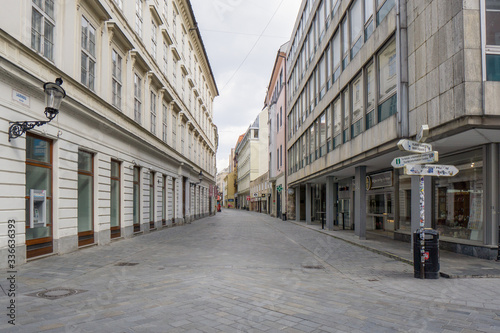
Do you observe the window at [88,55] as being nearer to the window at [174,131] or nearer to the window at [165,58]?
the window at [165,58]

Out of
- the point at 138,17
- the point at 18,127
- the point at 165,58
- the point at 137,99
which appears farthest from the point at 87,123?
the point at 165,58

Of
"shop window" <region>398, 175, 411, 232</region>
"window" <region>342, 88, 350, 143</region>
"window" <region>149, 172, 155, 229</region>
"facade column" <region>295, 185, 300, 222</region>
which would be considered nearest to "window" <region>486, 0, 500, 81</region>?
"shop window" <region>398, 175, 411, 232</region>

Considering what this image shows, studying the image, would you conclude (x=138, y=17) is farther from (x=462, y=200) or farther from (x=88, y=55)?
(x=462, y=200)

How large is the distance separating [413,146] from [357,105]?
27.3ft

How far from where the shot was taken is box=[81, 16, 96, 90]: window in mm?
12672

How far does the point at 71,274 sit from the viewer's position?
7805mm

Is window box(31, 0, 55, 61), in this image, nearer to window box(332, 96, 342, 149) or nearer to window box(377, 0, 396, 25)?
window box(377, 0, 396, 25)

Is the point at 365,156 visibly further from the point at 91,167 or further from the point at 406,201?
the point at 91,167

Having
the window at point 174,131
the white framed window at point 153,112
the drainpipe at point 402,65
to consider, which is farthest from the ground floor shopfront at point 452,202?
the window at point 174,131

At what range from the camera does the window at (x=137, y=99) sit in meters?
18.3

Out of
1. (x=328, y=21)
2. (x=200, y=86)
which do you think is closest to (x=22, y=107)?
(x=328, y=21)

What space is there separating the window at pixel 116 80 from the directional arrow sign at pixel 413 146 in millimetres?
11532

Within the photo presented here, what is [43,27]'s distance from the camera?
10195mm

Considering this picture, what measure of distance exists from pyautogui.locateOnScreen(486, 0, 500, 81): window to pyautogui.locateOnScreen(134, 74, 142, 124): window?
1445cm
